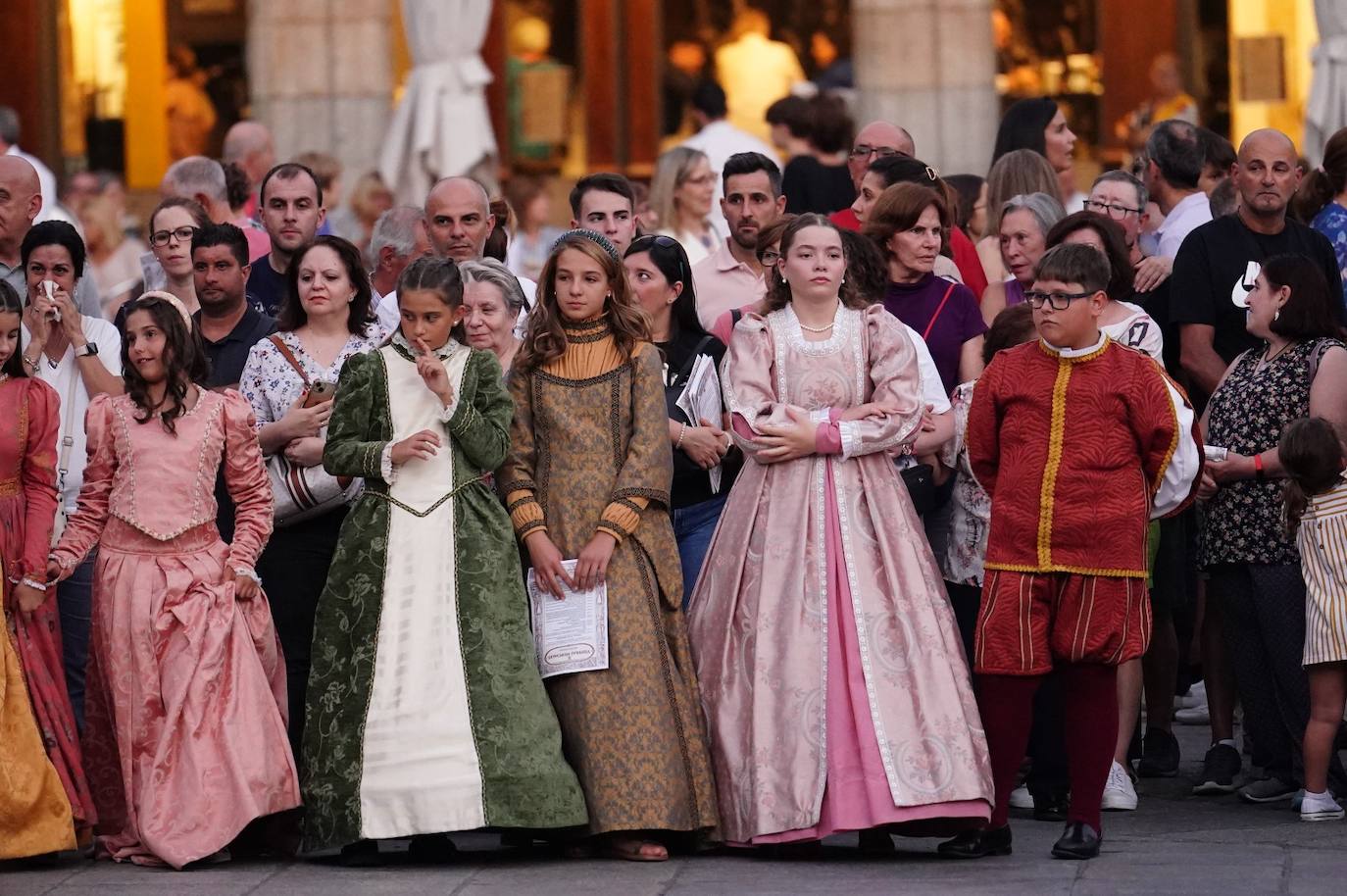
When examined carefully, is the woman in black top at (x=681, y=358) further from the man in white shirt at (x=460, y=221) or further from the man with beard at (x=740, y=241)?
the man with beard at (x=740, y=241)

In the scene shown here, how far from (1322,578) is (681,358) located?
2.26 m

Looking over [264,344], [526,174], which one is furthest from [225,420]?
[526,174]

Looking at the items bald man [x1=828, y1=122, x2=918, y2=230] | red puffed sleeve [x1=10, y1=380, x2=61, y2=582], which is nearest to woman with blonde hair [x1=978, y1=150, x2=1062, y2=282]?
bald man [x1=828, y1=122, x2=918, y2=230]

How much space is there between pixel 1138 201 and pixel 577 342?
9.78ft

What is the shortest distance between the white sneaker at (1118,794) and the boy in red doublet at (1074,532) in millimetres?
1034

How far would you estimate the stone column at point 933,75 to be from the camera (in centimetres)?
1579

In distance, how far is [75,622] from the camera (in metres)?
8.48

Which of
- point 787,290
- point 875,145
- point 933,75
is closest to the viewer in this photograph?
point 787,290

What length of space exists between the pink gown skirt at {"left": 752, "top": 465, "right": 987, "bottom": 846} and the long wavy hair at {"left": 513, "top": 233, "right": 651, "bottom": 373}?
975 mm

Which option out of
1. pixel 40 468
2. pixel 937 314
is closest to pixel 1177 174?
pixel 937 314

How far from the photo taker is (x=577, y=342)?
796 cm

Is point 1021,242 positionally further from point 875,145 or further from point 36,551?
point 36,551

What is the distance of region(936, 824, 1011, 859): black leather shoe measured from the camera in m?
7.58

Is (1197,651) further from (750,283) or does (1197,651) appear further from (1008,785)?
(1008,785)
